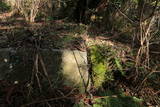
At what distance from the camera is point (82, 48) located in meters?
3.28

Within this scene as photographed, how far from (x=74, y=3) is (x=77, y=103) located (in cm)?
262

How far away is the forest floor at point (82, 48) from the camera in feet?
9.45

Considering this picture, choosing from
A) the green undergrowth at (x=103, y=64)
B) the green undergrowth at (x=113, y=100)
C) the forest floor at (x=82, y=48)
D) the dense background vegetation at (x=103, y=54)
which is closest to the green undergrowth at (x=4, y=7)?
the dense background vegetation at (x=103, y=54)

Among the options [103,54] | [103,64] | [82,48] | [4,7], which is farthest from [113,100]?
[4,7]

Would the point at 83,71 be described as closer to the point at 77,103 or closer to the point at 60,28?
the point at 77,103

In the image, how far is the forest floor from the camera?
2.88 meters

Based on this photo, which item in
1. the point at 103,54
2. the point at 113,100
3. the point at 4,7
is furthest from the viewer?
the point at 4,7

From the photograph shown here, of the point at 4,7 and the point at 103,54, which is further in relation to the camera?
the point at 4,7

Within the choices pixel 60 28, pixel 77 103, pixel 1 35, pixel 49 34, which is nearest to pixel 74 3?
pixel 60 28

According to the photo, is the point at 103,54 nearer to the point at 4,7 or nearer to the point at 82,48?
the point at 82,48

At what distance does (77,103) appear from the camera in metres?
2.81

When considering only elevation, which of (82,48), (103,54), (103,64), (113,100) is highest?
(82,48)

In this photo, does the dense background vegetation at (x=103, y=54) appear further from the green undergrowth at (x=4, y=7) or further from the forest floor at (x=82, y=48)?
the green undergrowth at (x=4, y=7)

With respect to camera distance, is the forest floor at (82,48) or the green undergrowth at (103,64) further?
the green undergrowth at (103,64)
